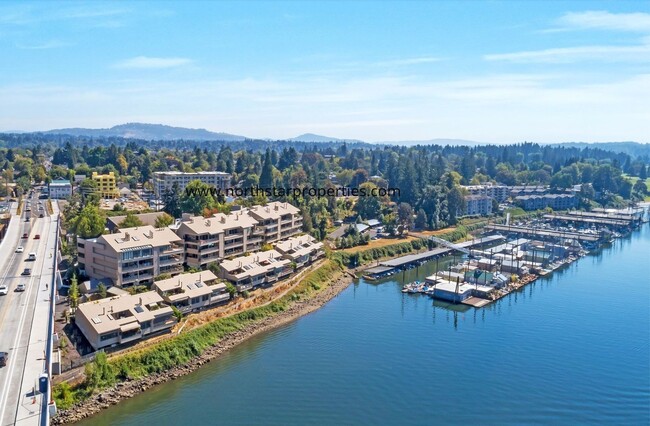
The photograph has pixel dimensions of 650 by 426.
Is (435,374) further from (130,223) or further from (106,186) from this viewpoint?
(106,186)

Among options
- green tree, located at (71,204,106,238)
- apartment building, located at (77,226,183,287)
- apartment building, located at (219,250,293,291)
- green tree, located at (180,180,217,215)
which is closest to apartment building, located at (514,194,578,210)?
green tree, located at (180,180,217,215)

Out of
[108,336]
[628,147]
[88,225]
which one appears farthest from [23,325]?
[628,147]

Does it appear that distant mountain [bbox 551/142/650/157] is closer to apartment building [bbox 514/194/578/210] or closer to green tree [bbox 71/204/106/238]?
apartment building [bbox 514/194/578/210]

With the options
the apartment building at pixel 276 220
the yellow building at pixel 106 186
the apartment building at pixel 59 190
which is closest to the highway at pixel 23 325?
the apartment building at pixel 276 220

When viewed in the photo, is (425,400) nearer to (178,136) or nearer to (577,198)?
(577,198)

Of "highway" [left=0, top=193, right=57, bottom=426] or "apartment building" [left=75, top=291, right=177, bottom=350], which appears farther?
"apartment building" [left=75, top=291, right=177, bottom=350]

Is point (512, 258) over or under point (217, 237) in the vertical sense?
under

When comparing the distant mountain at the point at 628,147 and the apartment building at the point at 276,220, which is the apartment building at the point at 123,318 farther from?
the distant mountain at the point at 628,147
